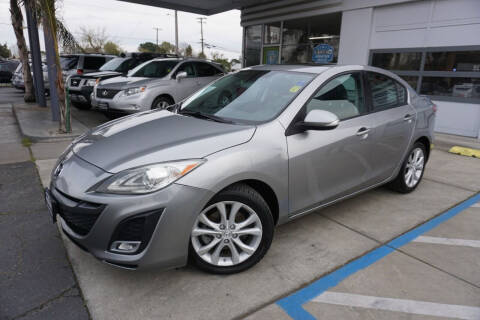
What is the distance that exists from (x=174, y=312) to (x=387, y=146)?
2.70 metres

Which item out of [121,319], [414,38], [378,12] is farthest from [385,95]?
[378,12]

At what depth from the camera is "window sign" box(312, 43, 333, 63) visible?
10.9 meters

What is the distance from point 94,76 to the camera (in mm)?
9281

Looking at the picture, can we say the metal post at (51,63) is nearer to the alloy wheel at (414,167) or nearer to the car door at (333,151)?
the car door at (333,151)

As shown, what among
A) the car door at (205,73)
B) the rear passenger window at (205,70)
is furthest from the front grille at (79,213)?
the rear passenger window at (205,70)

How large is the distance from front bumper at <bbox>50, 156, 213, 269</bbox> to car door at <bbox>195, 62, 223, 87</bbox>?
661cm

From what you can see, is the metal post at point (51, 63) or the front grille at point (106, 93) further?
the front grille at point (106, 93)

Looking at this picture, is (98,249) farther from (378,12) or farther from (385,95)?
(378,12)

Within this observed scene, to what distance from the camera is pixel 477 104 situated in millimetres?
7461

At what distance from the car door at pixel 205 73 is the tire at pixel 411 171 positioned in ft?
18.4

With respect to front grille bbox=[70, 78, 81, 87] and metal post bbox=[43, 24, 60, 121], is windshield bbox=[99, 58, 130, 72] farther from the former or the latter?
metal post bbox=[43, 24, 60, 121]

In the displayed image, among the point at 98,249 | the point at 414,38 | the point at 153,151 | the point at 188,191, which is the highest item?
the point at 414,38

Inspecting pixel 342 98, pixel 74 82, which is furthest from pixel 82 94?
pixel 342 98

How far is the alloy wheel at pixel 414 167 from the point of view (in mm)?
4207
